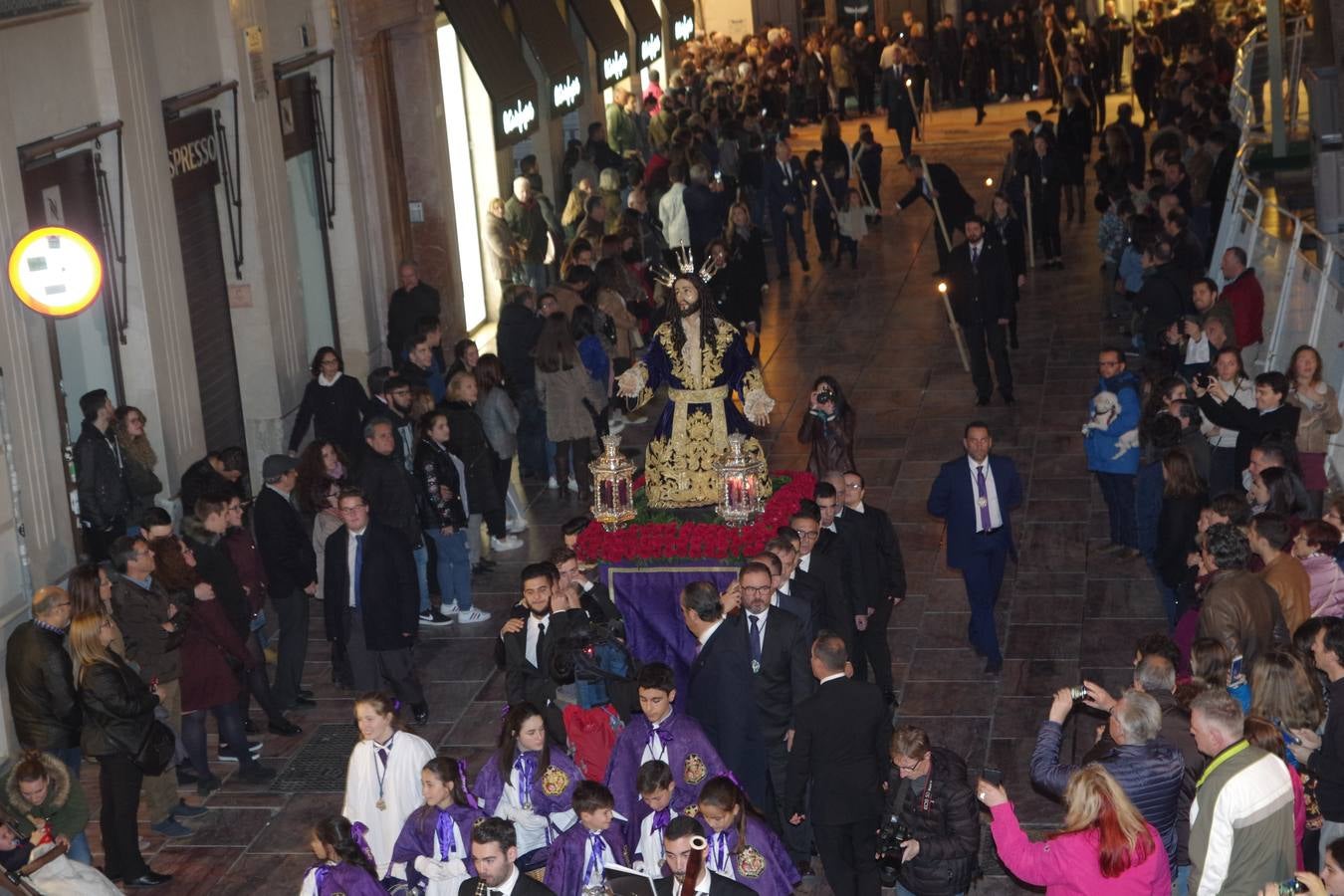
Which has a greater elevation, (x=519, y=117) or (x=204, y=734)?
(x=519, y=117)

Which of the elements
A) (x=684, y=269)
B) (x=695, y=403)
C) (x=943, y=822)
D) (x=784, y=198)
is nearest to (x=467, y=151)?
(x=784, y=198)

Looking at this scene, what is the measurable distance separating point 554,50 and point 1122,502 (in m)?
13.4

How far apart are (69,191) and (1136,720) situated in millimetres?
8951

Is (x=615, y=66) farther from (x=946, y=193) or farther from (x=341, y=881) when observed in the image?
(x=341, y=881)

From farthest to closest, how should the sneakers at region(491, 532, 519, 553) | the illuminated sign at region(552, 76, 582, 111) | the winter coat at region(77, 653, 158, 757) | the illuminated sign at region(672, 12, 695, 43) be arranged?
the illuminated sign at region(672, 12, 695, 43)
the illuminated sign at region(552, 76, 582, 111)
the sneakers at region(491, 532, 519, 553)
the winter coat at region(77, 653, 158, 757)

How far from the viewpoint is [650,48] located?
31.4 metres

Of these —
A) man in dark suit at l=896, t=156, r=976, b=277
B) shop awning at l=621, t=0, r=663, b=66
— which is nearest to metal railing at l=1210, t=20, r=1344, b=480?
man in dark suit at l=896, t=156, r=976, b=277

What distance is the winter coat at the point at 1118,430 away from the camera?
→ 13.5 m

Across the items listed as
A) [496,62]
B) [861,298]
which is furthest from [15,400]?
[861,298]

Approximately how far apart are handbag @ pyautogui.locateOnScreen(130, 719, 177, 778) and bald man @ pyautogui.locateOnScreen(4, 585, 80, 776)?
0.38 meters

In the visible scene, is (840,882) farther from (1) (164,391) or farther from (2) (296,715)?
(1) (164,391)

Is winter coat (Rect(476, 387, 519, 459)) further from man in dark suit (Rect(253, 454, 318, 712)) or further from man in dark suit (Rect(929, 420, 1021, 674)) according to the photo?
man in dark suit (Rect(929, 420, 1021, 674))

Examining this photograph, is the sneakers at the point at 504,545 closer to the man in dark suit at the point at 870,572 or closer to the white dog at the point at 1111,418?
the man in dark suit at the point at 870,572

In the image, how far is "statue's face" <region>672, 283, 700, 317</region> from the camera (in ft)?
39.6
